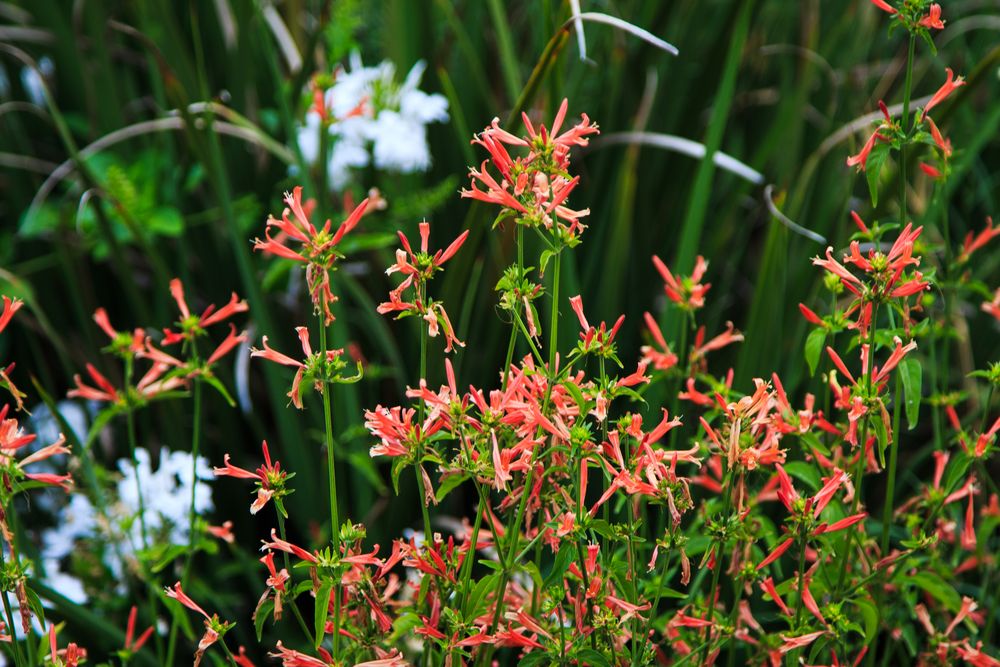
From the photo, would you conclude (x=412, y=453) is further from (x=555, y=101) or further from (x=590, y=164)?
(x=590, y=164)

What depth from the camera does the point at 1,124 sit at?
89.6 inches

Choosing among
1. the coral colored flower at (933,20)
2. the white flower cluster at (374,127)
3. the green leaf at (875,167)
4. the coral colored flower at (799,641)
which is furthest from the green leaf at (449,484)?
the white flower cluster at (374,127)

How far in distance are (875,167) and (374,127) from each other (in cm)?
118

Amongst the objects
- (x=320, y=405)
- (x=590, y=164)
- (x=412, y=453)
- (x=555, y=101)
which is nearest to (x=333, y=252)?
(x=412, y=453)

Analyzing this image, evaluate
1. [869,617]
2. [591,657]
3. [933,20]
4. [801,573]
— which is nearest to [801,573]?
[801,573]

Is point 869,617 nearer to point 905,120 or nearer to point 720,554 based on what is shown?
point 720,554

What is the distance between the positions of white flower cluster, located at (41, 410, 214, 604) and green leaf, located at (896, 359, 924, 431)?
921mm

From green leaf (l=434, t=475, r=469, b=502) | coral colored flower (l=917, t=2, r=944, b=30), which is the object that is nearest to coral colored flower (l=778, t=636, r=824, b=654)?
green leaf (l=434, t=475, r=469, b=502)

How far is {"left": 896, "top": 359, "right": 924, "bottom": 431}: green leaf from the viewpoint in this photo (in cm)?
92

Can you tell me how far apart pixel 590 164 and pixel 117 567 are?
1.18 metres

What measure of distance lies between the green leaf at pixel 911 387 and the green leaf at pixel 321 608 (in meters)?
0.51

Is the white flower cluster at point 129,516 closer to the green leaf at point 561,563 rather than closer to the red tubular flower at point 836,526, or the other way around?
the green leaf at point 561,563

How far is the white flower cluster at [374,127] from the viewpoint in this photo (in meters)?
1.96

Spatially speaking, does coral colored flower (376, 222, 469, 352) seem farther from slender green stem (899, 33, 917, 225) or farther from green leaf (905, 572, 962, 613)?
green leaf (905, 572, 962, 613)
